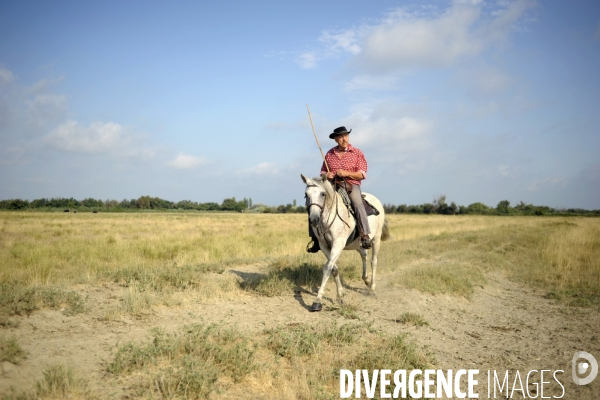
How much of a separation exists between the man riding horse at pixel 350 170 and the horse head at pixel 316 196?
772mm

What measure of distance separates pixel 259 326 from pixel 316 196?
2.39m

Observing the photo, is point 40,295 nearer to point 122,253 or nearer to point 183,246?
point 122,253

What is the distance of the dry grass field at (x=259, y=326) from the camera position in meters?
3.89

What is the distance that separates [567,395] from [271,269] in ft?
23.7

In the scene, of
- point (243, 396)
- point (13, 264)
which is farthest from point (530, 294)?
point (13, 264)

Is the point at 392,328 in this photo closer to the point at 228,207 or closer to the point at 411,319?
the point at 411,319

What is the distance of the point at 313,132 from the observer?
25.1ft

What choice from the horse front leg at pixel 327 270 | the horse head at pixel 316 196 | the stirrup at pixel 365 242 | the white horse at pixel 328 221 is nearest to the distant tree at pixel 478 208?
the stirrup at pixel 365 242

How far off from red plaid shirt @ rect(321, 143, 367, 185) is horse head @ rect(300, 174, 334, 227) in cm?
82

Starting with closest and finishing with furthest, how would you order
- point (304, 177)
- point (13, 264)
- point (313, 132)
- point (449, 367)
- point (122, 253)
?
point (449, 367) → point (304, 177) → point (313, 132) → point (13, 264) → point (122, 253)

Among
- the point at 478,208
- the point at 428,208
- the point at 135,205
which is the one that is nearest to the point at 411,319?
the point at 478,208

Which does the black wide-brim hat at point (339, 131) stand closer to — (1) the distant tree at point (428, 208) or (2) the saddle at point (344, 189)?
(2) the saddle at point (344, 189)

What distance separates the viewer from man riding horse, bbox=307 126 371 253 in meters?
7.65

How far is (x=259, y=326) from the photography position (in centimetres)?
577
